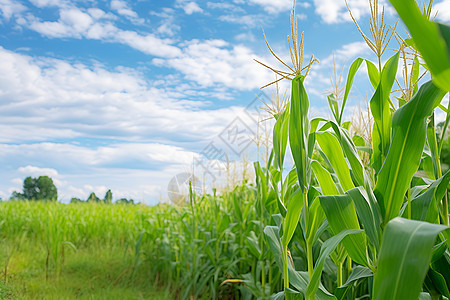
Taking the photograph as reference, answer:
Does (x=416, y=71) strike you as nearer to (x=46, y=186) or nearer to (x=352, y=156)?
(x=352, y=156)

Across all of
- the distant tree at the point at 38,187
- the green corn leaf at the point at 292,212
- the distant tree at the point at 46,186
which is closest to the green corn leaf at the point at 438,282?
the green corn leaf at the point at 292,212

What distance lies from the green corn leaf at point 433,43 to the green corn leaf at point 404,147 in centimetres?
26

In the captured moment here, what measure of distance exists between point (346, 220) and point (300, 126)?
333 mm

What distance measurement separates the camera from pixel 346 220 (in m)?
1.15

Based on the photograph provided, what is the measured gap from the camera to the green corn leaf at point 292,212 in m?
1.33

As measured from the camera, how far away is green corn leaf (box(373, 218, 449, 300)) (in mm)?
724

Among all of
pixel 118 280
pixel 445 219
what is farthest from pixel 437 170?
pixel 118 280

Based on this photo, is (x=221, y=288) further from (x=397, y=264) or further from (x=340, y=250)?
(x=397, y=264)

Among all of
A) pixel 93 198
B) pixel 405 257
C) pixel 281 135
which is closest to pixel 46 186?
pixel 93 198

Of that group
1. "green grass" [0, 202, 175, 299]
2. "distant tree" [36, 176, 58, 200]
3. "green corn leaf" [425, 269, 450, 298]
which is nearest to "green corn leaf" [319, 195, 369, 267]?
"green corn leaf" [425, 269, 450, 298]

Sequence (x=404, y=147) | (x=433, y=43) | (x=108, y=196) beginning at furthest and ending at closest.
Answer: (x=108, y=196) < (x=404, y=147) < (x=433, y=43)

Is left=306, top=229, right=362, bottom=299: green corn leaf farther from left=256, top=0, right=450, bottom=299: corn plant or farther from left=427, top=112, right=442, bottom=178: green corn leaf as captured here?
left=427, top=112, right=442, bottom=178: green corn leaf

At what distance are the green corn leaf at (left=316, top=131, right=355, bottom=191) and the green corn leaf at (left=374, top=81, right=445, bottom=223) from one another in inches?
6.4

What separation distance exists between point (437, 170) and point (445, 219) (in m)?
0.16
